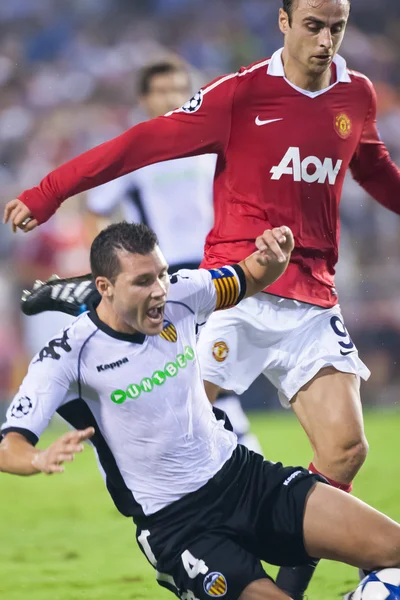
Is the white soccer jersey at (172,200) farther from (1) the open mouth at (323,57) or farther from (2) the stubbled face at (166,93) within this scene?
(1) the open mouth at (323,57)

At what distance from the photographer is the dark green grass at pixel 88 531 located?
4.52m

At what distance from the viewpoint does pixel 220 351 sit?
4.27 meters

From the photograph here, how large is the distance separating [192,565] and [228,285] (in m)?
1.00

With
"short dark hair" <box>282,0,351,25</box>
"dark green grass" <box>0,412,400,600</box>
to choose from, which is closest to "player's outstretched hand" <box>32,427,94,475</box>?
"dark green grass" <box>0,412,400,600</box>

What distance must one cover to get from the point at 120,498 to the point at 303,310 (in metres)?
Result: 1.23

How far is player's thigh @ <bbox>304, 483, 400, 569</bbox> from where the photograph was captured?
3.27 m

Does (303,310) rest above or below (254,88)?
below

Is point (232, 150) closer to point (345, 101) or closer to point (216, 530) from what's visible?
point (345, 101)

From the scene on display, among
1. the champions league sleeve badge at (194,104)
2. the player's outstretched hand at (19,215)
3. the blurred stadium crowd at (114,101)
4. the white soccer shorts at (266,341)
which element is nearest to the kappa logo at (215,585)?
the white soccer shorts at (266,341)

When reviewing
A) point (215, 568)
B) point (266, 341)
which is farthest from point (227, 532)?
point (266, 341)

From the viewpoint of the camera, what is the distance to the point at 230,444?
11.8 ft

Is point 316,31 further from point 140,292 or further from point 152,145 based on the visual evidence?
point 140,292

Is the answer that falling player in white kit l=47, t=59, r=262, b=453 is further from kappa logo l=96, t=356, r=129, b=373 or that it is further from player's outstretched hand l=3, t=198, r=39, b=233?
kappa logo l=96, t=356, r=129, b=373

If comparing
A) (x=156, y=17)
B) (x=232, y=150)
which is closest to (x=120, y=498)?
(x=232, y=150)
